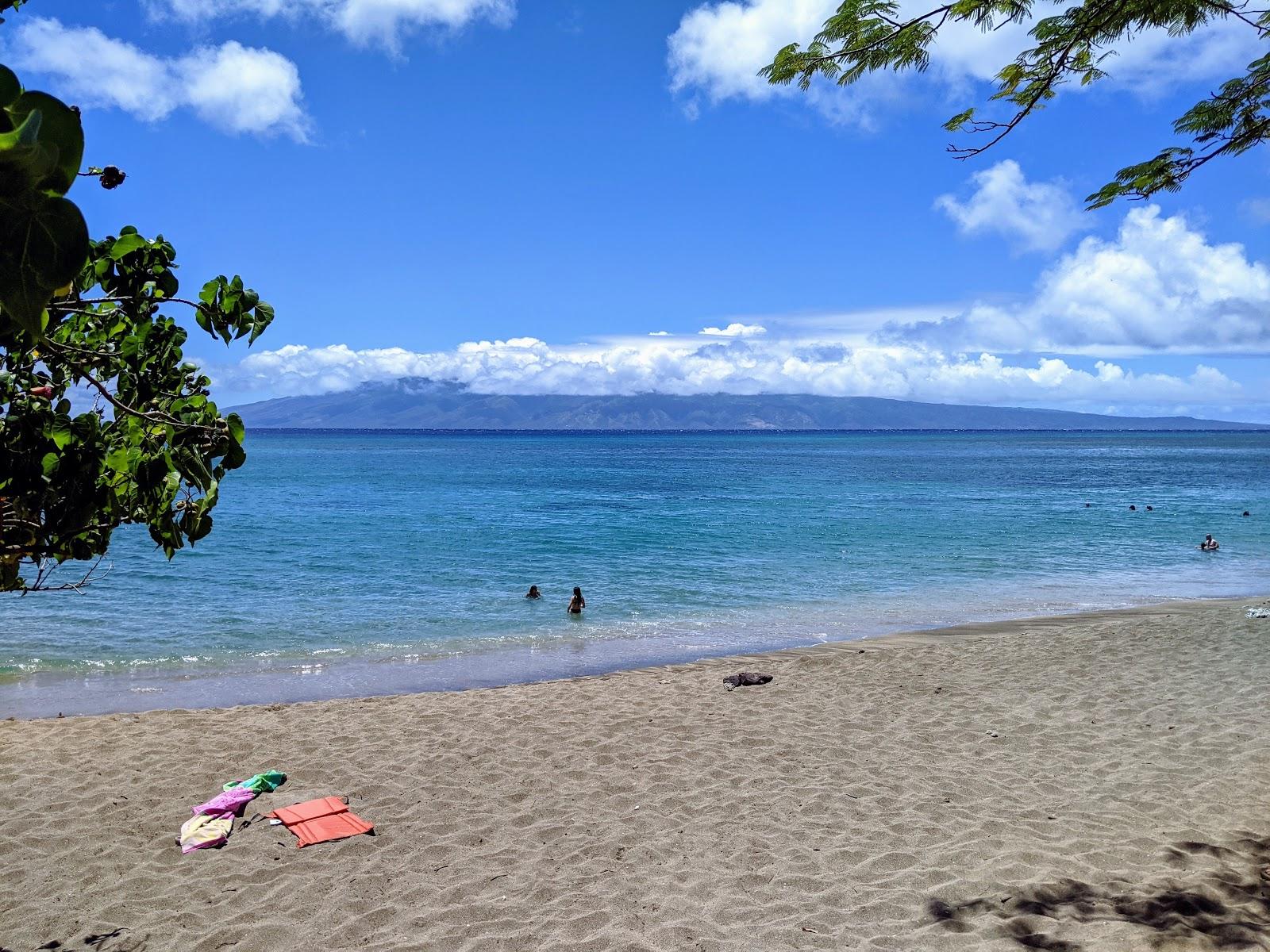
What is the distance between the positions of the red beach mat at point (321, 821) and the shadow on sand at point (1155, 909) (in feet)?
13.3

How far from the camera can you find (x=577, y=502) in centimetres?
4612

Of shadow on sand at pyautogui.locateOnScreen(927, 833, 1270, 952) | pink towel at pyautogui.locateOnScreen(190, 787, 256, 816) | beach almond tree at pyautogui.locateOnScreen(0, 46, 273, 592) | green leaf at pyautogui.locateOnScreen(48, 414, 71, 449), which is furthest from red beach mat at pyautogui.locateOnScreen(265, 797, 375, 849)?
shadow on sand at pyautogui.locateOnScreen(927, 833, 1270, 952)

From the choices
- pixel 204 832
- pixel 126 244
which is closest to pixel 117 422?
pixel 126 244

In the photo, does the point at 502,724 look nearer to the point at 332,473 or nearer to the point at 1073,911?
the point at 1073,911

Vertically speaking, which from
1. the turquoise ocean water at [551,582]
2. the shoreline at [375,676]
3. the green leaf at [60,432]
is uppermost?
the green leaf at [60,432]

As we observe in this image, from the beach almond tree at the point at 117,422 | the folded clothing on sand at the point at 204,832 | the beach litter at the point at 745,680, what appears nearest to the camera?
the beach almond tree at the point at 117,422

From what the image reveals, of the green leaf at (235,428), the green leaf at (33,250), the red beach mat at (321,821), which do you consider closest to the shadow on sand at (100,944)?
the red beach mat at (321,821)

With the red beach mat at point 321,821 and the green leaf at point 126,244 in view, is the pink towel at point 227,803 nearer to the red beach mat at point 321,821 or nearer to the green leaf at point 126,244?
the red beach mat at point 321,821

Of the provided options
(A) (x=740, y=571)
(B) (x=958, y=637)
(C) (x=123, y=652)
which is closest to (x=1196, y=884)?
(B) (x=958, y=637)

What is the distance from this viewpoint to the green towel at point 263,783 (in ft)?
23.6

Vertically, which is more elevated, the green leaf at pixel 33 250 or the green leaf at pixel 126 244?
the green leaf at pixel 126 244

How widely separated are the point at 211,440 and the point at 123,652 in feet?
42.5

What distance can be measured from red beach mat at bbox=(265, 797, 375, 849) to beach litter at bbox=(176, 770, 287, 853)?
30 cm

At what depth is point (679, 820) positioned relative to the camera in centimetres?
666
